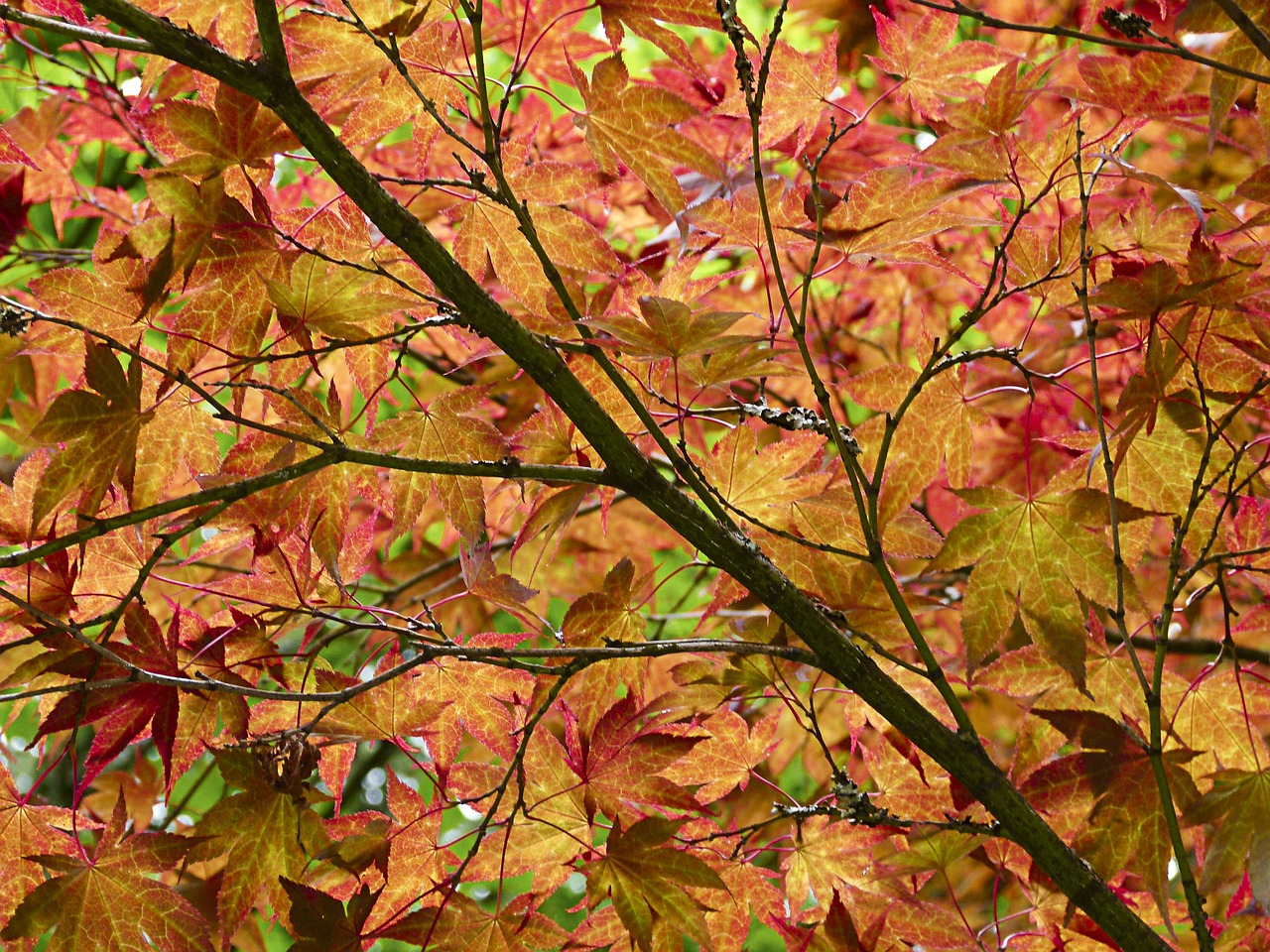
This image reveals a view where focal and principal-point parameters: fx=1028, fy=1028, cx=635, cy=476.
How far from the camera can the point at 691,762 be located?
1138 mm

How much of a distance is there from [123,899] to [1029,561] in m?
0.82

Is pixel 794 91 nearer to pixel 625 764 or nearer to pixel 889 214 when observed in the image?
pixel 889 214

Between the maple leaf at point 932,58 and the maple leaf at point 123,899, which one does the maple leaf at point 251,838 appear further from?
the maple leaf at point 932,58

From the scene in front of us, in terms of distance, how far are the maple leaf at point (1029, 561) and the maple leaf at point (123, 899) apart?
2.31ft

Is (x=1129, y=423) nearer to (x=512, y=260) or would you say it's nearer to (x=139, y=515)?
(x=512, y=260)

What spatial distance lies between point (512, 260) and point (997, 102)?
0.46m

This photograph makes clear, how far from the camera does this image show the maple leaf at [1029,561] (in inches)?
32.5

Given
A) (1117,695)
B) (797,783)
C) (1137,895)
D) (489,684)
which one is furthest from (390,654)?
(797,783)

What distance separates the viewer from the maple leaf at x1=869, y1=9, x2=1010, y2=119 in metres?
1.16

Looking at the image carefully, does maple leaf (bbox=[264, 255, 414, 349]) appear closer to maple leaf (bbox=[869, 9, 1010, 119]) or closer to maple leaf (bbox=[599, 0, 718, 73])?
maple leaf (bbox=[599, 0, 718, 73])

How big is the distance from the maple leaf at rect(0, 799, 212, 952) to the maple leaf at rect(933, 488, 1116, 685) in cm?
70

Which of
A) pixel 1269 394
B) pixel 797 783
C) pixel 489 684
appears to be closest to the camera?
pixel 1269 394

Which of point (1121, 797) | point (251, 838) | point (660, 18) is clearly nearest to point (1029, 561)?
point (1121, 797)

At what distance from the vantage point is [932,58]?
1.18 meters
